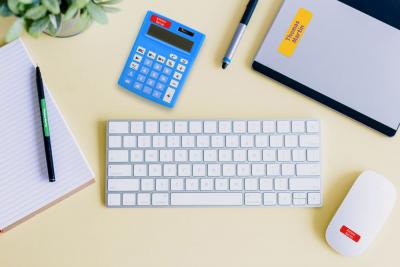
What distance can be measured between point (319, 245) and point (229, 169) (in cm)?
21

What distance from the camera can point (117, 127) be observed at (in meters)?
0.81

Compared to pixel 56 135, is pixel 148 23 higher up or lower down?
higher up

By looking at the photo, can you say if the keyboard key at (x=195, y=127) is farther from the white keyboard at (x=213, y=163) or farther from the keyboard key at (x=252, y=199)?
the keyboard key at (x=252, y=199)

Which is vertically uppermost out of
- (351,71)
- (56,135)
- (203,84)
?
(351,71)

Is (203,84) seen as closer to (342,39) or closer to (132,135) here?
(132,135)

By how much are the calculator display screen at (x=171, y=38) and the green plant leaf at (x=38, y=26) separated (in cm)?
21

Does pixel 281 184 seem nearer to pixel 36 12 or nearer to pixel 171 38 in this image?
pixel 171 38

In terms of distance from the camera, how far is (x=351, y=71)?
31.6 inches

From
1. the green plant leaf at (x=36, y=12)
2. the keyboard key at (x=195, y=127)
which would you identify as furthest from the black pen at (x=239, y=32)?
the green plant leaf at (x=36, y=12)

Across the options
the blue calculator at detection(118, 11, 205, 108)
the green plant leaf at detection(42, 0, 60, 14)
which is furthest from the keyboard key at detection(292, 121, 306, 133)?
the green plant leaf at detection(42, 0, 60, 14)

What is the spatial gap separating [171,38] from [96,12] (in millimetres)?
163

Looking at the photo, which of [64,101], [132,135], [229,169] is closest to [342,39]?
[229,169]

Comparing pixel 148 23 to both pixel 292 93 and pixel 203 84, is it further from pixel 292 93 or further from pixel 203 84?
pixel 292 93

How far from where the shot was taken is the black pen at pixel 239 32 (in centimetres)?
83
